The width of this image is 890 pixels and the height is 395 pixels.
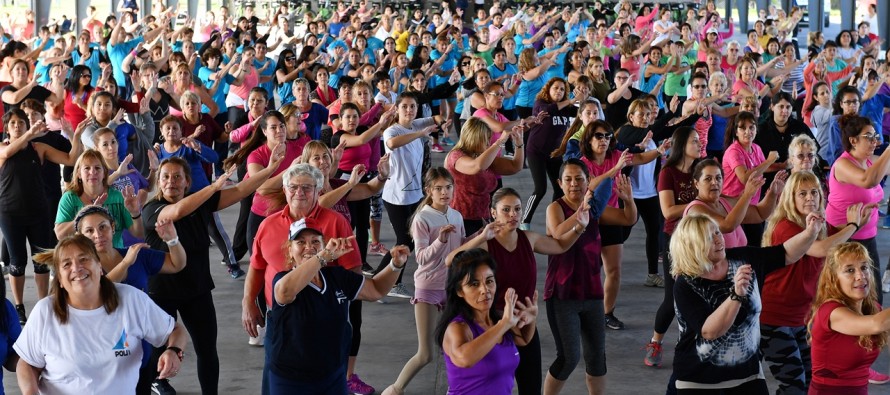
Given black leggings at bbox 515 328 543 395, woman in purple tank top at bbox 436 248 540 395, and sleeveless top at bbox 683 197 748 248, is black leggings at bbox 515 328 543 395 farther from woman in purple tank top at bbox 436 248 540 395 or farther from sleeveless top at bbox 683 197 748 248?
sleeveless top at bbox 683 197 748 248

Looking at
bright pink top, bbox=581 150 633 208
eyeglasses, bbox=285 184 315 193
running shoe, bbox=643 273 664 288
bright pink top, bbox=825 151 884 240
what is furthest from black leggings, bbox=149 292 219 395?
running shoe, bbox=643 273 664 288

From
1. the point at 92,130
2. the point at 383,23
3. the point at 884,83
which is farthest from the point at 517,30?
the point at 92,130

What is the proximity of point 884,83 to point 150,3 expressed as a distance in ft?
85.1

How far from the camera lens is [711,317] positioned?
5578mm

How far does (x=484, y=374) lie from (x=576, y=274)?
160cm

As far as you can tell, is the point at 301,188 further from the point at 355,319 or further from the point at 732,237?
the point at 732,237

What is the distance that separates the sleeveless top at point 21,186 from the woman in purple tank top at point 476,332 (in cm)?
437

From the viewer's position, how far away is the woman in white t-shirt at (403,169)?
31.5 ft

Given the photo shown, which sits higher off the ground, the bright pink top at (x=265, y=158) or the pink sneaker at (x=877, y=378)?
the bright pink top at (x=265, y=158)

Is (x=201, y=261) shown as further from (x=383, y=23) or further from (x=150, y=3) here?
(x=150, y=3)

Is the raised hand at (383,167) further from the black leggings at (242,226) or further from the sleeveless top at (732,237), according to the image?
the black leggings at (242,226)

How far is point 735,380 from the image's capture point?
571cm

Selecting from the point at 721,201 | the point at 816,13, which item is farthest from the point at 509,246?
the point at 816,13

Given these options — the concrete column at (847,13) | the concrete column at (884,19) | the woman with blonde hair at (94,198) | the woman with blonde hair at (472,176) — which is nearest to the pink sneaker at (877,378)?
the woman with blonde hair at (472,176)
